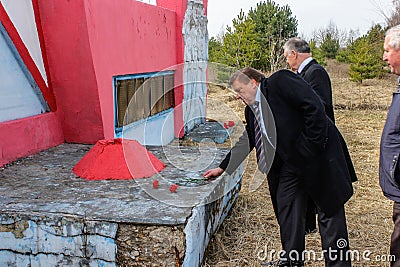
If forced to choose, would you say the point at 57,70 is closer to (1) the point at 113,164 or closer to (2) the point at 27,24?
(2) the point at 27,24

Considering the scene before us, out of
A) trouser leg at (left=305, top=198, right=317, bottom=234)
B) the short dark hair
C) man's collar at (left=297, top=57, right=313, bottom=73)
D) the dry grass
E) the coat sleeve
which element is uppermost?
man's collar at (left=297, top=57, right=313, bottom=73)

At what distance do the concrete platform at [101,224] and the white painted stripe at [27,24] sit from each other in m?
1.48

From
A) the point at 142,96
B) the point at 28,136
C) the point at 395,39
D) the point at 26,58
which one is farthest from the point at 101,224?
the point at 142,96

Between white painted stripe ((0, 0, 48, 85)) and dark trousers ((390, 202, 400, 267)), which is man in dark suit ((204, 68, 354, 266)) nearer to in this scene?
dark trousers ((390, 202, 400, 267))

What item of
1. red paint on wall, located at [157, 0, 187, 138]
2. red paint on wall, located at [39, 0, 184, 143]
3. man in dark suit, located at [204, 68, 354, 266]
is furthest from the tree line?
man in dark suit, located at [204, 68, 354, 266]

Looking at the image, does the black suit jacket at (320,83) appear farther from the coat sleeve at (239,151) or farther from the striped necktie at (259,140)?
the striped necktie at (259,140)

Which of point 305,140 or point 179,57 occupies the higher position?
point 179,57

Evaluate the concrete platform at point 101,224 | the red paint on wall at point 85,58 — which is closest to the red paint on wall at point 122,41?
the red paint on wall at point 85,58

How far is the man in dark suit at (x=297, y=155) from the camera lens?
2.71 metres

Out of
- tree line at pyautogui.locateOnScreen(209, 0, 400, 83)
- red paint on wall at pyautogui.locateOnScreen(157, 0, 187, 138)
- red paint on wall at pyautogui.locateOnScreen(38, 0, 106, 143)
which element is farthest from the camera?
tree line at pyautogui.locateOnScreen(209, 0, 400, 83)

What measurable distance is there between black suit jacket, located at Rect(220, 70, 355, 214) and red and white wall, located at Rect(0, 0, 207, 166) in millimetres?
2221

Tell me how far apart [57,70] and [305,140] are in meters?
2.82

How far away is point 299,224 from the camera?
9.92 ft

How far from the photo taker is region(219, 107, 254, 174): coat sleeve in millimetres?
3291
